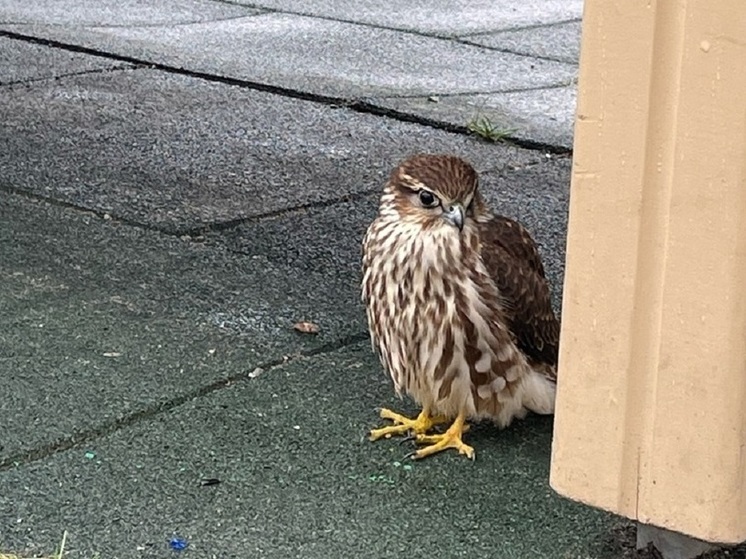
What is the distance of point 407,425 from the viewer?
4.40 meters

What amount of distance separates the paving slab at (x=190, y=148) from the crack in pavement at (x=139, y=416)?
152cm

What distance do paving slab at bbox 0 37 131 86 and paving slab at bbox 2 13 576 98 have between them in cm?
32

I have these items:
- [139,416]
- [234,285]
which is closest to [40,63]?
[234,285]

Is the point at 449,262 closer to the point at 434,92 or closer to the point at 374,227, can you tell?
the point at 374,227

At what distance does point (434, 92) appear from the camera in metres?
9.25

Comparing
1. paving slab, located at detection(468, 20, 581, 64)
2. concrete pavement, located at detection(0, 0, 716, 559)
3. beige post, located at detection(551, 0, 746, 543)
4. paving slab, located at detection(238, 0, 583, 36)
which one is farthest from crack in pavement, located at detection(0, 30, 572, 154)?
beige post, located at detection(551, 0, 746, 543)

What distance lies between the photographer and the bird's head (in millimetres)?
4164

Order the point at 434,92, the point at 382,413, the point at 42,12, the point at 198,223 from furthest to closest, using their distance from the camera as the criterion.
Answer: the point at 42,12 → the point at 434,92 → the point at 198,223 → the point at 382,413

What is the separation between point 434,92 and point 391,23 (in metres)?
2.68

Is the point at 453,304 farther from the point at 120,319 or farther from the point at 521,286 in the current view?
the point at 120,319

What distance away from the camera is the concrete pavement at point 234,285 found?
3.84m

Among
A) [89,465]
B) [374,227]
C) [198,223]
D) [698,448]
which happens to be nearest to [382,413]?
[374,227]

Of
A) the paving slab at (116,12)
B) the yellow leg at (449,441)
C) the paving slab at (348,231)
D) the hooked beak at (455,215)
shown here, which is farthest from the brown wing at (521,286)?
the paving slab at (116,12)

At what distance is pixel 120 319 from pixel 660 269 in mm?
2499
